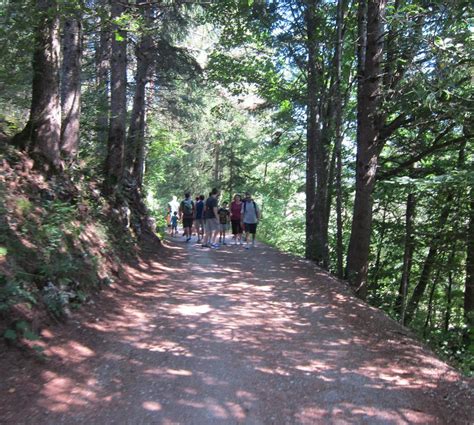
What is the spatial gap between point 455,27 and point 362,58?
6.91 feet

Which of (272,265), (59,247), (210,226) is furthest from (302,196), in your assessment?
(59,247)

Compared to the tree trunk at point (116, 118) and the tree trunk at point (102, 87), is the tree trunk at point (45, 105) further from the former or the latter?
the tree trunk at point (102, 87)

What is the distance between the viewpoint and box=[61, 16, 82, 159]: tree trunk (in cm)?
958

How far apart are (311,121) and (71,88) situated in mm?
7668

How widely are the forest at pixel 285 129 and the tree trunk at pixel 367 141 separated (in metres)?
0.03

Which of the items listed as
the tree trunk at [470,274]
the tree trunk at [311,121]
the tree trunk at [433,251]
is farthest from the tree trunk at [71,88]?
the tree trunk at [470,274]

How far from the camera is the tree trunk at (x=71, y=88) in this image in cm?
958

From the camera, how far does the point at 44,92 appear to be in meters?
8.03

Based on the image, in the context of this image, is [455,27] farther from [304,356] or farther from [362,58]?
[304,356]

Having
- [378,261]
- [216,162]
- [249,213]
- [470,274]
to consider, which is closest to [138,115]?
[249,213]

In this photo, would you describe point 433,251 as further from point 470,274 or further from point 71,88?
point 71,88

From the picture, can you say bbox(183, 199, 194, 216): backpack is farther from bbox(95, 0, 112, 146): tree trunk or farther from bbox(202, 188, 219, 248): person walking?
bbox(95, 0, 112, 146): tree trunk

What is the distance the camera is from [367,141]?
950 cm

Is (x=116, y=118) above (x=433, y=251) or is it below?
above
